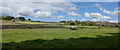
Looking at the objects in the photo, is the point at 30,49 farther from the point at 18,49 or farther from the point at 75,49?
the point at 75,49

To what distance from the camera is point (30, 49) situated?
8.93 m

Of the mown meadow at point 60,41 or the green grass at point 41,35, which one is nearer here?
the mown meadow at point 60,41

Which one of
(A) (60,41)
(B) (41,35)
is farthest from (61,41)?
(B) (41,35)

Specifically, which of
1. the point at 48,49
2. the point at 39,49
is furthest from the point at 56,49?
the point at 39,49

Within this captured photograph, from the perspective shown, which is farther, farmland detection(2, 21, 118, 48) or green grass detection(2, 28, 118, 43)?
green grass detection(2, 28, 118, 43)

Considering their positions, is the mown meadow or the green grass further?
the green grass

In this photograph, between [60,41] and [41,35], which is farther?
[41,35]

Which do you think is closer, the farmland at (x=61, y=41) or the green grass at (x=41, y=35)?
the farmland at (x=61, y=41)

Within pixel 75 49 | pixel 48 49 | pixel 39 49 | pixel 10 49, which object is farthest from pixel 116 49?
pixel 10 49

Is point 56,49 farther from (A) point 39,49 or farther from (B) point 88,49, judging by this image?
(B) point 88,49

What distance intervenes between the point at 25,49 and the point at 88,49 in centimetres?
585

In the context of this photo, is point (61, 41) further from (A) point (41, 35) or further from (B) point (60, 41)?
(A) point (41, 35)

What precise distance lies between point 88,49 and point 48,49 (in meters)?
3.66

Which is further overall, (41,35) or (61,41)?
(41,35)
